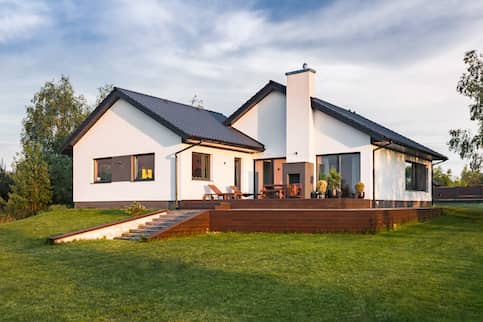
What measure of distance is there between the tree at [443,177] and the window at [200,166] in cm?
3577

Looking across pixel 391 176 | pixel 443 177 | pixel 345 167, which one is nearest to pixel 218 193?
pixel 345 167

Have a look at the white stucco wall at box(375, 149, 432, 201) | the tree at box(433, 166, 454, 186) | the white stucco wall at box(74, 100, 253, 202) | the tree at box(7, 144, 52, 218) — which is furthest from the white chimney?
the tree at box(433, 166, 454, 186)

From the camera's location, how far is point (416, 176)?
78.1 feet

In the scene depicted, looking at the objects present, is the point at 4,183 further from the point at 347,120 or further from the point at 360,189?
the point at 360,189

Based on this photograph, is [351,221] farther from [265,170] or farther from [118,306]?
[118,306]

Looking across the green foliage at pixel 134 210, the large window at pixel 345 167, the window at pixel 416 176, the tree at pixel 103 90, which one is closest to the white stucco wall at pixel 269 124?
the large window at pixel 345 167

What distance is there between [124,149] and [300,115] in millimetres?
7763

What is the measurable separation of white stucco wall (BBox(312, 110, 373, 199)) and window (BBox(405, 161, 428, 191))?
5.03m

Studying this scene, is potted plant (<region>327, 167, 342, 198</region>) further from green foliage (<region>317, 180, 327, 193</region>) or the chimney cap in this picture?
the chimney cap

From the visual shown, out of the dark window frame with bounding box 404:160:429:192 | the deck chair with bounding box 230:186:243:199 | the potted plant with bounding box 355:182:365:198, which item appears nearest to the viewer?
the potted plant with bounding box 355:182:365:198

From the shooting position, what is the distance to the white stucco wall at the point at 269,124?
20766mm

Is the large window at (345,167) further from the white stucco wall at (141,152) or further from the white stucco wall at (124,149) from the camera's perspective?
the white stucco wall at (124,149)

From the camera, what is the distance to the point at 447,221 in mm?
19156

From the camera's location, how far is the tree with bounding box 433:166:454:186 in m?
49.0
